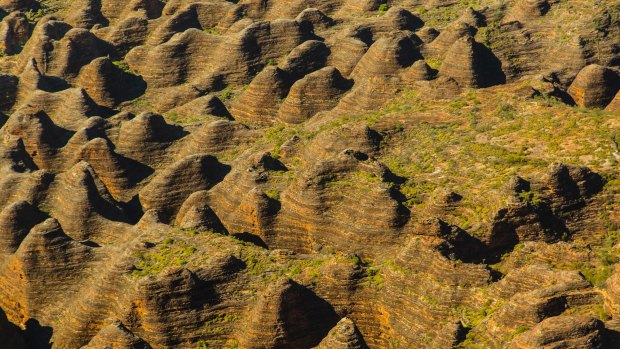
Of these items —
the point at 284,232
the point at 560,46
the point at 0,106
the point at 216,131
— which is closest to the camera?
the point at 284,232

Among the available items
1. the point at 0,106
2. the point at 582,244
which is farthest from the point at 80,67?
the point at 582,244

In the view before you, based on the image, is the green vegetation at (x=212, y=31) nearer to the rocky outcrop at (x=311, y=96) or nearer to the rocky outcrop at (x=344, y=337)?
the rocky outcrop at (x=311, y=96)

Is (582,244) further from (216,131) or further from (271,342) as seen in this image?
(216,131)

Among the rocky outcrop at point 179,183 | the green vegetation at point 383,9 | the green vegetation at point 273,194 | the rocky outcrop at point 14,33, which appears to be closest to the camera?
the green vegetation at point 273,194

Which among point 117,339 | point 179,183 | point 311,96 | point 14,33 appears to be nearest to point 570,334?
point 117,339

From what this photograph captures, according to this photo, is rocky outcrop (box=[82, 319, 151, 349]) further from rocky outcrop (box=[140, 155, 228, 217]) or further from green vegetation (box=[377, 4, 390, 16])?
green vegetation (box=[377, 4, 390, 16])

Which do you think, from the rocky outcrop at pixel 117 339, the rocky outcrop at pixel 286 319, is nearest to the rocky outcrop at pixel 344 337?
the rocky outcrop at pixel 286 319

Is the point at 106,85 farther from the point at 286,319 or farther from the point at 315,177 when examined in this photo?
the point at 286,319

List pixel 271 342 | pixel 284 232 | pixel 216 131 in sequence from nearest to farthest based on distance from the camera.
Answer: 1. pixel 271 342
2. pixel 284 232
3. pixel 216 131

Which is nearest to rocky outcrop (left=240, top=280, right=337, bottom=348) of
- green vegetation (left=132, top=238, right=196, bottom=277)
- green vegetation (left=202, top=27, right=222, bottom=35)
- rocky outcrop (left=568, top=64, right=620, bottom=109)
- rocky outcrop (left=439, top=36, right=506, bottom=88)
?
green vegetation (left=132, top=238, right=196, bottom=277)
